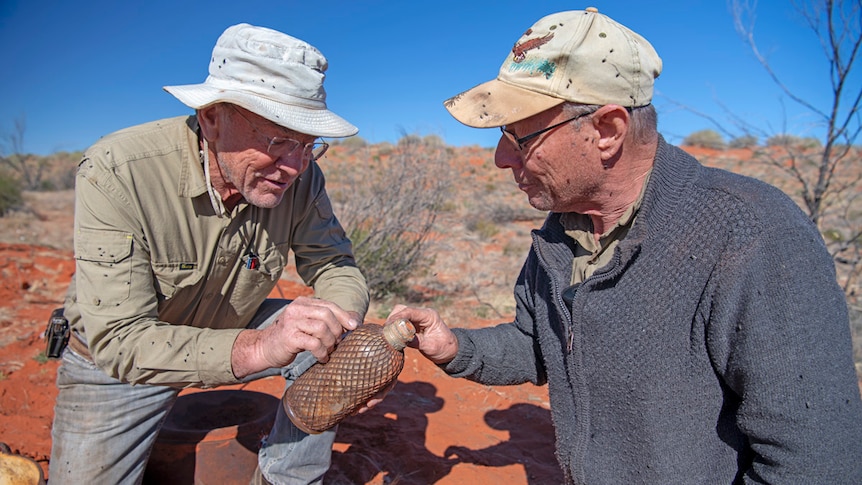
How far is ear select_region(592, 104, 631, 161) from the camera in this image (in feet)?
6.00

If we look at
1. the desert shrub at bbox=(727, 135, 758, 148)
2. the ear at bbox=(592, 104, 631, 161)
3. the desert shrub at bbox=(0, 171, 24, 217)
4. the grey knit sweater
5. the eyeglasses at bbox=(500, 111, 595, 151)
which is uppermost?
the desert shrub at bbox=(727, 135, 758, 148)

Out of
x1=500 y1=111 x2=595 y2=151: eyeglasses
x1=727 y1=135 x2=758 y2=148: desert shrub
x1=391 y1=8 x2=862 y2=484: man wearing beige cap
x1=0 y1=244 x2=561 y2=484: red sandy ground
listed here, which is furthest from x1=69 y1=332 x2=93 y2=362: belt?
x1=727 y1=135 x2=758 y2=148: desert shrub

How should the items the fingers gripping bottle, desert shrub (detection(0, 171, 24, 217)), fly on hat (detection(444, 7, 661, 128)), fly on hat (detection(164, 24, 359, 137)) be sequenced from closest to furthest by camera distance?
fly on hat (detection(444, 7, 661, 128)), the fingers gripping bottle, fly on hat (detection(164, 24, 359, 137)), desert shrub (detection(0, 171, 24, 217))

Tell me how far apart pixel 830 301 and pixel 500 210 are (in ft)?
43.2

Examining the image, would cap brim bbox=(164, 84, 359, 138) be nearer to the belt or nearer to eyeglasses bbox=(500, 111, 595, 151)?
eyeglasses bbox=(500, 111, 595, 151)

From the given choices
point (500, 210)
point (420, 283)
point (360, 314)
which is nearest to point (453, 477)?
point (360, 314)

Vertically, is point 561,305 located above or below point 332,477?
above

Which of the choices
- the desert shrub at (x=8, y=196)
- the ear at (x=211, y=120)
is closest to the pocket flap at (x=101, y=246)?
A: the ear at (x=211, y=120)

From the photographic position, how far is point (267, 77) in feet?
7.89

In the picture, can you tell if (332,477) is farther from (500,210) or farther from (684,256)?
(500,210)

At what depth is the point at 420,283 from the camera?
28.2 feet

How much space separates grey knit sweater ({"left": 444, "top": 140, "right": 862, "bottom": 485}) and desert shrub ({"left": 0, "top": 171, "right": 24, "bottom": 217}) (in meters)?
15.9

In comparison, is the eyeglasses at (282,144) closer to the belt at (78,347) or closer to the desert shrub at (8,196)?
the belt at (78,347)

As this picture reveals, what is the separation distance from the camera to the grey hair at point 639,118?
186 cm
